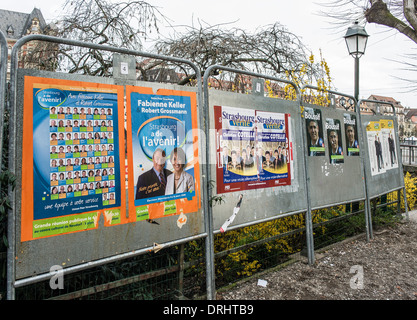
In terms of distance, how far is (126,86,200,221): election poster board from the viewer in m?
2.68

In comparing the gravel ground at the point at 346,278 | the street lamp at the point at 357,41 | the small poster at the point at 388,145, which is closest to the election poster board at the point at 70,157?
the gravel ground at the point at 346,278

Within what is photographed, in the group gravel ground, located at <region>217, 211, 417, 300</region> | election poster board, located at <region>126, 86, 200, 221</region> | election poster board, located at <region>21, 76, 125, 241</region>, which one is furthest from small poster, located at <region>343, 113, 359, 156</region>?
election poster board, located at <region>21, 76, 125, 241</region>

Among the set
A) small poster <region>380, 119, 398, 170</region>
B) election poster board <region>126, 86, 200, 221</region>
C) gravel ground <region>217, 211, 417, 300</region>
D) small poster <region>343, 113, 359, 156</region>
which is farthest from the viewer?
small poster <region>380, 119, 398, 170</region>

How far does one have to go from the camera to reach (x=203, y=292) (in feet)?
11.8

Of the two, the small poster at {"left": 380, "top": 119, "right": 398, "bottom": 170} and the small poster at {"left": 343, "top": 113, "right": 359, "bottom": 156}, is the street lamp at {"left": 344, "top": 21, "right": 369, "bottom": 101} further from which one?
the small poster at {"left": 343, "top": 113, "right": 359, "bottom": 156}

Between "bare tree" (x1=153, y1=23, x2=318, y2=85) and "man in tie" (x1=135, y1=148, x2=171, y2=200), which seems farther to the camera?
"bare tree" (x1=153, y1=23, x2=318, y2=85)

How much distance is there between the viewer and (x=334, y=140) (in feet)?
16.4

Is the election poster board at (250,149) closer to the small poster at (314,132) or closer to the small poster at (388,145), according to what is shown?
the small poster at (314,132)

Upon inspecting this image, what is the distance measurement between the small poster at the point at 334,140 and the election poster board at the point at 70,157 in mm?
3467

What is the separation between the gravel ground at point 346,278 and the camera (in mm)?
3553

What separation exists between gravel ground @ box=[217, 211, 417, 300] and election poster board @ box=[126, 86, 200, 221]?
1295 mm

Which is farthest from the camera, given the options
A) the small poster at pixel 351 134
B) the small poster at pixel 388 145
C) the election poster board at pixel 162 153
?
the small poster at pixel 388 145

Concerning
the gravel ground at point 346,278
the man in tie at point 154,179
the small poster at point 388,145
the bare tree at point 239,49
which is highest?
the bare tree at point 239,49
